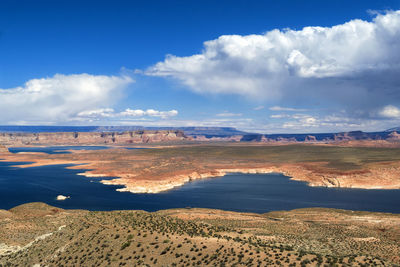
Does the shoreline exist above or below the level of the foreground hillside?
below

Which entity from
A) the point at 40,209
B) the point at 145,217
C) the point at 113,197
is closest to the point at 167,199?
the point at 113,197

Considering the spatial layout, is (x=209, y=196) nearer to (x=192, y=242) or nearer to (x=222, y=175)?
(x=222, y=175)

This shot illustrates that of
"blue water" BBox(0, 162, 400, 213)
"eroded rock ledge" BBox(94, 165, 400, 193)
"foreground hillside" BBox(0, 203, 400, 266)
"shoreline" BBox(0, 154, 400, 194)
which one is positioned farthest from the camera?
"eroded rock ledge" BBox(94, 165, 400, 193)

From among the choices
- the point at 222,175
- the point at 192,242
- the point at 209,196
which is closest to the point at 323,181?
the point at 222,175

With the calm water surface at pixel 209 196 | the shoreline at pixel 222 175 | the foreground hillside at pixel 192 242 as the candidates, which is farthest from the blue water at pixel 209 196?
the foreground hillside at pixel 192 242

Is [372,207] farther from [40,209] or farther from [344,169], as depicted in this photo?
[40,209]

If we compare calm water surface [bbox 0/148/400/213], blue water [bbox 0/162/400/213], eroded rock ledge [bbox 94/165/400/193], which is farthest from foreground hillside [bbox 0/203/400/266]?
eroded rock ledge [bbox 94/165/400/193]

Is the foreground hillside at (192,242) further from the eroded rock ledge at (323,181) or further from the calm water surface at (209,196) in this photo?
the eroded rock ledge at (323,181)

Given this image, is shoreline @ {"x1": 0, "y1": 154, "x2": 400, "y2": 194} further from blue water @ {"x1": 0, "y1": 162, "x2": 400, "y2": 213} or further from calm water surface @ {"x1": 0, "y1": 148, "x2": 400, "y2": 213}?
calm water surface @ {"x1": 0, "y1": 148, "x2": 400, "y2": 213}
